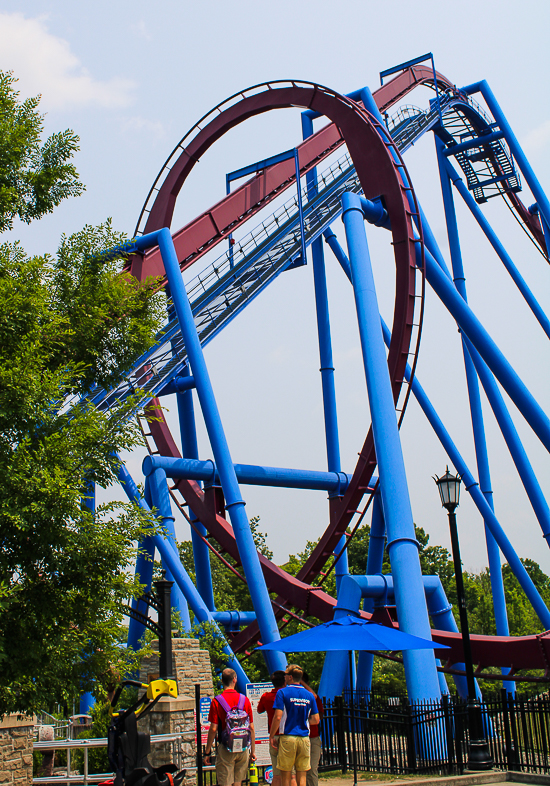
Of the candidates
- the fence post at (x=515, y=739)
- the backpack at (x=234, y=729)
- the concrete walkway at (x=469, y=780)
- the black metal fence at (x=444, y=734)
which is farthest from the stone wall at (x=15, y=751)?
the fence post at (x=515, y=739)

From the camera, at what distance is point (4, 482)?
6.65 m

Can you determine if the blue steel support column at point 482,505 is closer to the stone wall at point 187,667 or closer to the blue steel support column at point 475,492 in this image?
the blue steel support column at point 475,492

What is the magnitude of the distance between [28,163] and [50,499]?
4248 millimetres

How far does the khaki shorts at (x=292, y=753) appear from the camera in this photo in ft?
20.7

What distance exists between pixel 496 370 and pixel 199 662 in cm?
802

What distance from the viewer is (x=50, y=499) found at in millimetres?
6734

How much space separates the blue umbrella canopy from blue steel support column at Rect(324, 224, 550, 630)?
641 cm

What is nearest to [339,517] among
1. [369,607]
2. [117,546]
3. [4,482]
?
[369,607]

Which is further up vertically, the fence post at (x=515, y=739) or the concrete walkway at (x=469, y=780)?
the fence post at (x=515, y=739)

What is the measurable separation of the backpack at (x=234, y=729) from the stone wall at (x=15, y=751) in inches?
109

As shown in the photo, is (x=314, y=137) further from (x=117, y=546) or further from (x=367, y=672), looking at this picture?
(x=117, y=546)

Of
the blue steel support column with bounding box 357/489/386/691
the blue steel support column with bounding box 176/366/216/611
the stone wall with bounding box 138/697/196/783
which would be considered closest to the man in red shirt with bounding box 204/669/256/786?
the stone wall with bounding box 138/697/196/783

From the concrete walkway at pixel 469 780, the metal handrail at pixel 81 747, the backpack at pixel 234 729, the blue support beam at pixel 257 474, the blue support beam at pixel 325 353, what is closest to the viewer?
the backpack at pixel 234 729

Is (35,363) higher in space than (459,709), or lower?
higher
